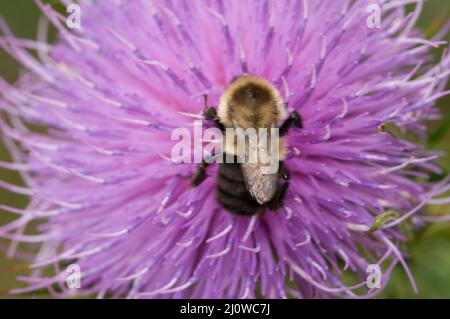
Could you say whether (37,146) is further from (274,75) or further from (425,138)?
(425,138)

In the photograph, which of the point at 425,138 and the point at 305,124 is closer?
the point at 305,124

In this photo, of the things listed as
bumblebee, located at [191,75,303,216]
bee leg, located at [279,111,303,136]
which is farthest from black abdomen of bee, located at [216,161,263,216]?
bee leg, located at [279,111,303,136]

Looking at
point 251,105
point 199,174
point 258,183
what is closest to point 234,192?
point 258,183

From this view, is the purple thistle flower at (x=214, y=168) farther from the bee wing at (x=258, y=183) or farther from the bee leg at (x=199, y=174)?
the bee wing at (x=258, y=183)

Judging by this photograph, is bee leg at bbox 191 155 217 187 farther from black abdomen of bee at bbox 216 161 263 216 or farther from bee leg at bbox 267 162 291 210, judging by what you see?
bee leg at bbox 267 162 291 210
